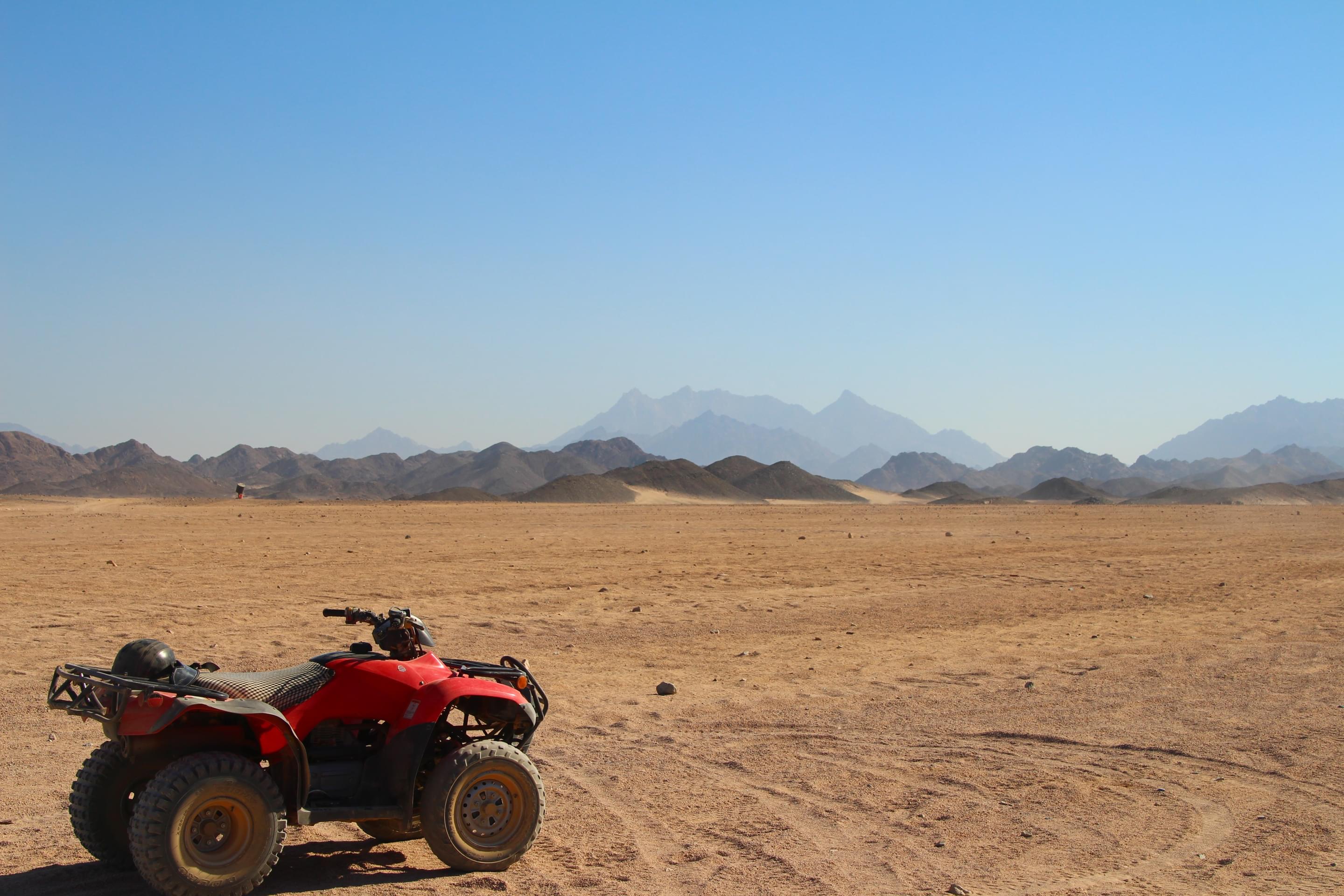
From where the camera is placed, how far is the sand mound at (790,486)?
10544cm

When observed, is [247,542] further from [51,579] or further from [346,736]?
[346,736]

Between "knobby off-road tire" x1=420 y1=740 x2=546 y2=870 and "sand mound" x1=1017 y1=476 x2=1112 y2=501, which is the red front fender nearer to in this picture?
"knobby off-road tire" x1=420 y1=740 x2=546 y2=870

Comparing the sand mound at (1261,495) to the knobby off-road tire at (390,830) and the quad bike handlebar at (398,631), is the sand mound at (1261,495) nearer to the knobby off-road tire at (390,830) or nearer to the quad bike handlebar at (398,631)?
the knobby off-road tire at (390,830)

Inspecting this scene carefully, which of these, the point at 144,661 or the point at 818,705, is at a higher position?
the point at 144,661

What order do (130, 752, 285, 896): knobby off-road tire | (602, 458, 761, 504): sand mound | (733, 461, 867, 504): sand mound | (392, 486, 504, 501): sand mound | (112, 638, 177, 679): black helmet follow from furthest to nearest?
1. (733, 461, 867, 504): sand mound
2. (602, 458, 761, 504): sand mound
3. (392, 486, 504, 501): sand mound
4. (112, 638, 177, 679): black helmet
5. (130, 752, 285, 896): knobby off-road tire

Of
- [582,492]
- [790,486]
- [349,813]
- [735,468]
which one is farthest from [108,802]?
[735,468]

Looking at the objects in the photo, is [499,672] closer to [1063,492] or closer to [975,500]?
[975,500]

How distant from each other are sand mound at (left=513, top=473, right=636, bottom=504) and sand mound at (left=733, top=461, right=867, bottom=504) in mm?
18788

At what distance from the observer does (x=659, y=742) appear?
8766mm

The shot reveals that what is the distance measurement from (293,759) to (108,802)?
1027 mm

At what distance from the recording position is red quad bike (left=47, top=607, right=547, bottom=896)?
5.03 m

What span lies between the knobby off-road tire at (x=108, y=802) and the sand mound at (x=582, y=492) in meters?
76.1

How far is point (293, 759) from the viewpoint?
532cm

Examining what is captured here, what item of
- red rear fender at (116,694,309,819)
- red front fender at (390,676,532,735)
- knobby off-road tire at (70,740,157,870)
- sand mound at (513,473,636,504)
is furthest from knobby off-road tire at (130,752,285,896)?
sand mound at (513,473,636,504)
